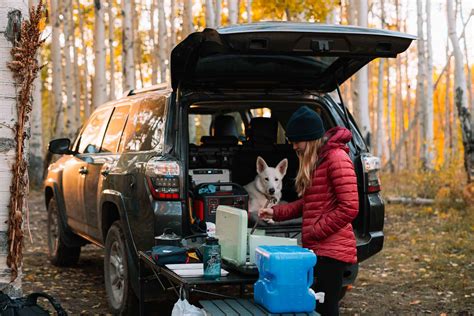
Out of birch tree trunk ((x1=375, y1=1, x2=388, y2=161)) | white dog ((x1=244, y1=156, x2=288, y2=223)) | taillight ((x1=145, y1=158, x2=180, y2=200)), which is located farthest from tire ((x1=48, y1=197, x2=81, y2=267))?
birch tree trunk ((x1=375, y1=1, x2=388, y2=161))

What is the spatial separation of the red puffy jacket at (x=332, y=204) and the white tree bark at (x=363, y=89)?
10231mm

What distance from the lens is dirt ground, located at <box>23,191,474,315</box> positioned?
6.91m

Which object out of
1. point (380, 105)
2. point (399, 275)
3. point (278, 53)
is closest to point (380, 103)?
point (380, 105)

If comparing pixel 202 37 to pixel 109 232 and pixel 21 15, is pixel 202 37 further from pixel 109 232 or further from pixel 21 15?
pixel 109 232

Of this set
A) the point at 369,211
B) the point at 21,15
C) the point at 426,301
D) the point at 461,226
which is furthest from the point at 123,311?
the point at 461,226

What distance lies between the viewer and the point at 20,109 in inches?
179

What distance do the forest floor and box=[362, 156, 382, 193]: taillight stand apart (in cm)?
145

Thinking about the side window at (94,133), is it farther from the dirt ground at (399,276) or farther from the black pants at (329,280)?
the black pants at (329,280)

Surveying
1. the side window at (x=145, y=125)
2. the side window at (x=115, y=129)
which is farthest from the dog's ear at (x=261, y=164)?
the side window at (x=115, y=129)

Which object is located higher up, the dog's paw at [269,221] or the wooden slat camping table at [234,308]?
the dog's paw at [269,221]

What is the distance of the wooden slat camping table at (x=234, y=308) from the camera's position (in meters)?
4.11

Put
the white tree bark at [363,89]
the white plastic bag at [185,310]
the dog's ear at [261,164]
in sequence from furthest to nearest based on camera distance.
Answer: the white tree bark at [363,89]
the dog's ear at [261,164]
the white plastic bag at [185,310]

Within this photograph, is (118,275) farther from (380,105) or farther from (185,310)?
(380,105)

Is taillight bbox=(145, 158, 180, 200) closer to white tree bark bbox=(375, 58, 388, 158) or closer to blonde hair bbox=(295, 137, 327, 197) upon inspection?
blonde hair bbox=(295, 137, 327, 197)
